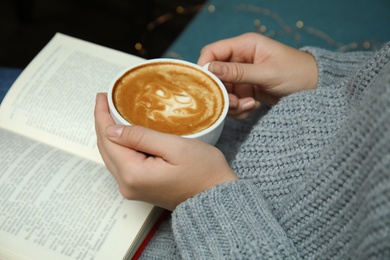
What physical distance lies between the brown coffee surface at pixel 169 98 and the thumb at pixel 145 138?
0.04 meters

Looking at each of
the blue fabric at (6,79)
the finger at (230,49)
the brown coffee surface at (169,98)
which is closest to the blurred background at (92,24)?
the blue fabric at (6,79)

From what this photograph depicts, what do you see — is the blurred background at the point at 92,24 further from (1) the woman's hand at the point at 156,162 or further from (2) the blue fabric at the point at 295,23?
(1) the woman's hand at the point at 156,162

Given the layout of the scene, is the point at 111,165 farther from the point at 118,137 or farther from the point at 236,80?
the point at 236,80

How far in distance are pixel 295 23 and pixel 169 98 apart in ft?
2.01

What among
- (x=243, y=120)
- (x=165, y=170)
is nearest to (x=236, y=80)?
(x=243, y=120)

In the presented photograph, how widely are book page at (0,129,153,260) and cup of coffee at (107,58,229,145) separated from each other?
0.55 feet

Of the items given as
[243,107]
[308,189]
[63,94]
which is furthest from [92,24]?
[308,189]

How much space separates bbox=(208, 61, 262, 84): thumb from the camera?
2.45ft

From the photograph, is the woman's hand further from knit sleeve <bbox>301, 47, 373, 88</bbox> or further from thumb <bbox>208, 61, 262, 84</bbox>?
knit sleeve <bbox>301, 47, 373, 88</bbox>

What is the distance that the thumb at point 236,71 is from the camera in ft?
2.45

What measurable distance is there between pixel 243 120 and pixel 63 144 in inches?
13.7

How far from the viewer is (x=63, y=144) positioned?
0.81 metres

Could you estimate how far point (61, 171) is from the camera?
2.51ft

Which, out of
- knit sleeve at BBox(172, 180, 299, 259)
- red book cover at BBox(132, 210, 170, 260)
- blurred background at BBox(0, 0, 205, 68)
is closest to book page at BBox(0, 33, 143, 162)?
red book cover at BBox(132, 210, 170, 260)
